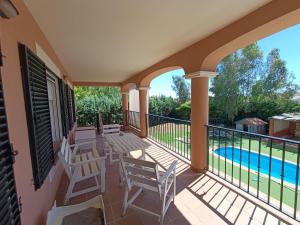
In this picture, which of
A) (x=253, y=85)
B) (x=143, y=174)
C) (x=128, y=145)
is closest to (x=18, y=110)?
(x=143, y=174)

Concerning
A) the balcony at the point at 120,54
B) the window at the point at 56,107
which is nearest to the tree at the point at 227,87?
the balcony at the point at 120,54

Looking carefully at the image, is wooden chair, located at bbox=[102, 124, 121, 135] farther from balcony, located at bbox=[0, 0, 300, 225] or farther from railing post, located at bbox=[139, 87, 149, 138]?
railing post, located at bbox=[139, 87, 149, 138]

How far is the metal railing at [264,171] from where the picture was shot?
1995 millimetres

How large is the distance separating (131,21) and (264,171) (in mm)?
5788

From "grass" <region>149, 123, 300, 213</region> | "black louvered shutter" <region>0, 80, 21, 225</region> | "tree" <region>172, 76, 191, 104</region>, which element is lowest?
"grass" <region>149, 123, 300, 213</region>

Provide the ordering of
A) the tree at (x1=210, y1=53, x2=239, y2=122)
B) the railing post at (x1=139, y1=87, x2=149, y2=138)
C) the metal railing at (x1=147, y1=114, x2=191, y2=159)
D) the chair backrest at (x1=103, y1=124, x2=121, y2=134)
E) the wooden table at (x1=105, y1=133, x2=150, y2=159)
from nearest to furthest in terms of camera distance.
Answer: the wooden table at (x1=105, y1=133, x2=150, y2=159), the metal railing at (x1=147, y1=114, x2=191, y2=159), the chair backrest at (x1=103, y1=124, x2=121, y2=134), the railing post at (x1=139, y1=87, x2=149, y2=138), the tree at (x1=210, y1=53, x2=239, y2=122)

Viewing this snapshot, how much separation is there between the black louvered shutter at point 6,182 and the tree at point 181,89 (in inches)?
668

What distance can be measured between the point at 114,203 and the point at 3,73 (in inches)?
76.7

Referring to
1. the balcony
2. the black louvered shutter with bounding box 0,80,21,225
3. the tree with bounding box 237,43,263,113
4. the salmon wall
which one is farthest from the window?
the tree with bounding box 237,43,263,113

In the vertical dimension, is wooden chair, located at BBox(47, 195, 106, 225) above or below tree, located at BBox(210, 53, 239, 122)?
below

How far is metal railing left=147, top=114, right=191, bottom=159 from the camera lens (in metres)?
4.38

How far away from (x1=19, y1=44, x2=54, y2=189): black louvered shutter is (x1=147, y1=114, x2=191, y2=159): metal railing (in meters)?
2.85

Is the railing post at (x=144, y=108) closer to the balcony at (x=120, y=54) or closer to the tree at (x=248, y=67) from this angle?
the balcony at (x=120, y=54)

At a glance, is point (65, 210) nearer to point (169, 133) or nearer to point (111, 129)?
point (111, 129)
